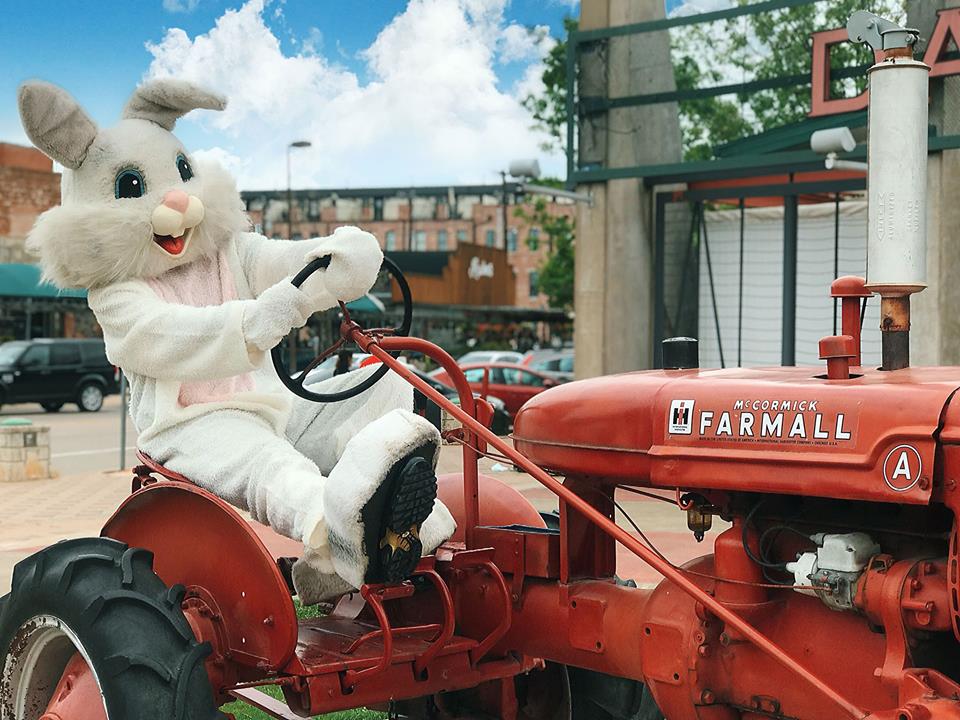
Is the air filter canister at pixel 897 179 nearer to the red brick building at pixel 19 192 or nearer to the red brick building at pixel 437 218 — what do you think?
the red brick building at pixel 19 192

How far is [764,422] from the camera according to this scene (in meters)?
3.02

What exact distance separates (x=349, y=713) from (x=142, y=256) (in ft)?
7.89

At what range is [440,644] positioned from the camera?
3.58m

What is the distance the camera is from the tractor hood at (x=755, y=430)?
2.76 meters

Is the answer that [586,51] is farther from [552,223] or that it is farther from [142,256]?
[552,223]

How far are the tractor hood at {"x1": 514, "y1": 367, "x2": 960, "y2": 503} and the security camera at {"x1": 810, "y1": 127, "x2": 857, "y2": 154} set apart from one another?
8.88m

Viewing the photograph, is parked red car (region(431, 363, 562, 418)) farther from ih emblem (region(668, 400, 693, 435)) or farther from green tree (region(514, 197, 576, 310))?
ih emblem (region(668, 400, 693, 435))

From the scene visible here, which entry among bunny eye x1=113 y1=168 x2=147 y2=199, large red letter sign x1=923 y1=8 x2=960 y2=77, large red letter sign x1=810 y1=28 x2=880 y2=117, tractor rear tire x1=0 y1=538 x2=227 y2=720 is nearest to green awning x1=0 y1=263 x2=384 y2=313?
large red letter sign x1=810 y1=28 x2=880 y2=117

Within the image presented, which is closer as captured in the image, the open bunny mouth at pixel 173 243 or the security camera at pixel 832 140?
the open bunny mouth at pixel 173 243

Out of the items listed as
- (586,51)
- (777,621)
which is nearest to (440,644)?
(777,621)

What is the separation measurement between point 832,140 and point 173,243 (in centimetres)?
890

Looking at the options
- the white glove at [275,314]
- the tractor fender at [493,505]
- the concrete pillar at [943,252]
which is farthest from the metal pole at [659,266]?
the white glove at [275,314]

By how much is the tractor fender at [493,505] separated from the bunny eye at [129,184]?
150cm

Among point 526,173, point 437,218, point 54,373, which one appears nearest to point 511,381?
point 526,173
